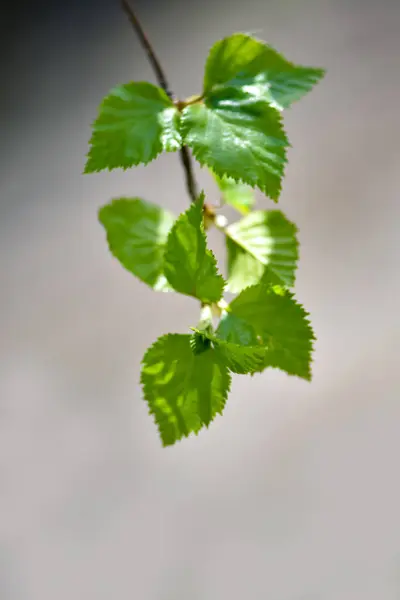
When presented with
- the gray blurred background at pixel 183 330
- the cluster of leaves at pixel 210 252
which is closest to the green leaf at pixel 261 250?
the cluster of leaves at pixel 210 252

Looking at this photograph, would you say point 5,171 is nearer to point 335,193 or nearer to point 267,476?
point 335,193

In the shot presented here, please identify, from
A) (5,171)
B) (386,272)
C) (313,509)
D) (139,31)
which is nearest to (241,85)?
(139,31)

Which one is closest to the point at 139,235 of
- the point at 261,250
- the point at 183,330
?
the point at 261,250

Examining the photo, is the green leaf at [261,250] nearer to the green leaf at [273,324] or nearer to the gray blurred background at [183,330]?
the green leaf at [273,324]

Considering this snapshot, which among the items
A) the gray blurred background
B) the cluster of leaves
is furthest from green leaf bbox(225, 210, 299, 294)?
the gray blurred background

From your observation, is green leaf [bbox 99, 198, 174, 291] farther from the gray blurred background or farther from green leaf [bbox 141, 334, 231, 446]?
the gray blurred background

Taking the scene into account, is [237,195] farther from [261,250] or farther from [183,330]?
[183,330]
